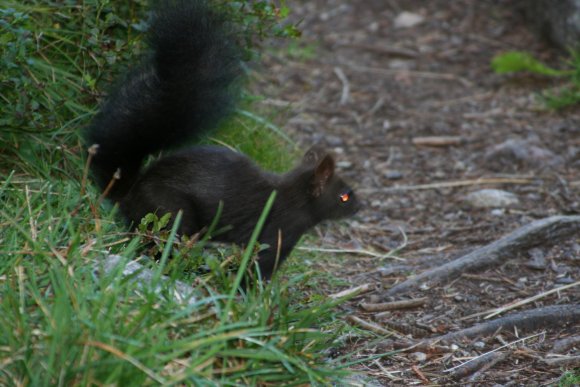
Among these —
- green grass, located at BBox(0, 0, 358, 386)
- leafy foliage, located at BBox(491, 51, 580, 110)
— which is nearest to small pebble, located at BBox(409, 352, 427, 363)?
green grass, located at BBox(0, 0, 358, 386)

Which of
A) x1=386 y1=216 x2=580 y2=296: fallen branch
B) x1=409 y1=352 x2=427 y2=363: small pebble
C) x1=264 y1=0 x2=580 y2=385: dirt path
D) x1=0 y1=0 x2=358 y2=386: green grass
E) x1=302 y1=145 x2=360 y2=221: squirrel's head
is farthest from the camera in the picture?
x1=386 y1=216 x2=580 y2=296: fallen branch

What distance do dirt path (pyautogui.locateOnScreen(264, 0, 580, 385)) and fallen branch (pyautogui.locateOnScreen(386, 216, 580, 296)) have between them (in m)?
0.04

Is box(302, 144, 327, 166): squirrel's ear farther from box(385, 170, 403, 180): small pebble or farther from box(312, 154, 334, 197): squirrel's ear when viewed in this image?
box(385, 170, 403, 180): small pebble

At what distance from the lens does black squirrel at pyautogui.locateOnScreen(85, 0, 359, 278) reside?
12.2ft

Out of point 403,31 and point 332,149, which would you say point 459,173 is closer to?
point 332,149

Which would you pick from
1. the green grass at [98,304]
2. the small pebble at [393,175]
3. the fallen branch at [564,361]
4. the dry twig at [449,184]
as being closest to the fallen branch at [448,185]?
the dry twig at [449,184]

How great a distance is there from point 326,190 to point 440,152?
7.95 feet

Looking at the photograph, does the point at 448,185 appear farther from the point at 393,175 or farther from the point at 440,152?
the point at 440,152

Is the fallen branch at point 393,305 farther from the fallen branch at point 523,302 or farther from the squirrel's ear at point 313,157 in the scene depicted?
the squirrel's ear at point 313,157

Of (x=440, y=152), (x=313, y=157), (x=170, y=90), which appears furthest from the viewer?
(x=440, y=152)

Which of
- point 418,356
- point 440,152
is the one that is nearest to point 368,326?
point 418,356

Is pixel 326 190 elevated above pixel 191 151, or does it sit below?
below

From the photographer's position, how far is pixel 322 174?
396 cm

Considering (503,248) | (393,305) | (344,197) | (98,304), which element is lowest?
(503,248)
